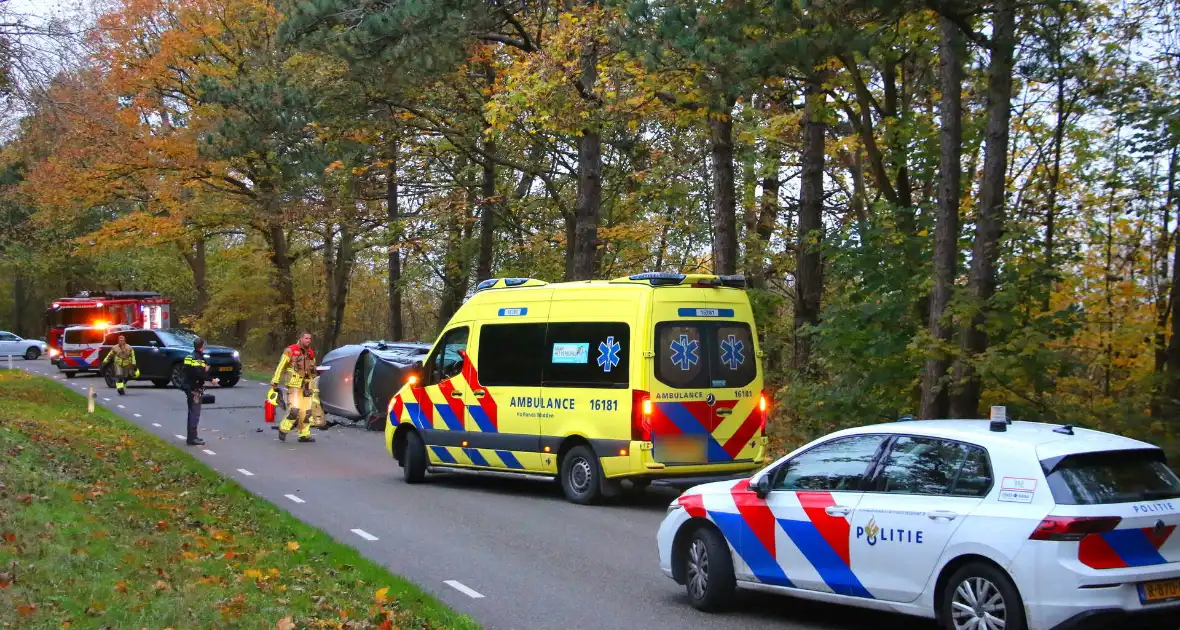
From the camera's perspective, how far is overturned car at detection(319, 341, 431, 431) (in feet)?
69.5

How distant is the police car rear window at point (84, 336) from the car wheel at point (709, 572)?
109 feet

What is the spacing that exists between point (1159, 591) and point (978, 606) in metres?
0.91

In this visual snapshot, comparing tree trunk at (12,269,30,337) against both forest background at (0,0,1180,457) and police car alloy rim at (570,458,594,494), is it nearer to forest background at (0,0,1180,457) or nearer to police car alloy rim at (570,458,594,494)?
forest background at (0,0,1180,457)

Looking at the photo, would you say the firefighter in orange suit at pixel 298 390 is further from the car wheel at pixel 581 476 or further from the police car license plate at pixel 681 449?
the police car license plate at pixel 681 449

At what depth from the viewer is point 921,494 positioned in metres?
6.93

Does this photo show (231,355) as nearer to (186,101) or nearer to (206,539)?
(186,101)

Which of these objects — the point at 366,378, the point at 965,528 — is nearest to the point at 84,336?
the point at 366,378

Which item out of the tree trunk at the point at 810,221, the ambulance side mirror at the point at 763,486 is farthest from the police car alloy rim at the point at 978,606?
the tree trunk at the point at 810,221

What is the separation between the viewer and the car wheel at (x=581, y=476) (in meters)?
13.0

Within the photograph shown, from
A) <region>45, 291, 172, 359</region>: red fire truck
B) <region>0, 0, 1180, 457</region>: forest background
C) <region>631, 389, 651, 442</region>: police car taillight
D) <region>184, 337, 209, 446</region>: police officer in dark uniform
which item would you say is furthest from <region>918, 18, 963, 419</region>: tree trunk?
<region>45, 291, 172, 359</region>: red fire truck

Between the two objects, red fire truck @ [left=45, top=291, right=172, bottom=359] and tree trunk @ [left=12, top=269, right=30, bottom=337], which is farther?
tree trunk @ [left=12, top=269, right=30, bottom=337]

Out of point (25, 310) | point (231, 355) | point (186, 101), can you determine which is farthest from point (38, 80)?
point (25, 310)

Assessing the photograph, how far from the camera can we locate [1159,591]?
614 cm

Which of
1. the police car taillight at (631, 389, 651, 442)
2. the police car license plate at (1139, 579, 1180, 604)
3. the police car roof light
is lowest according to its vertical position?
the police car license plate at (1139, 579, 1180, 604)
